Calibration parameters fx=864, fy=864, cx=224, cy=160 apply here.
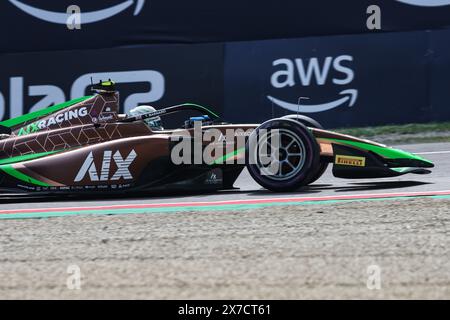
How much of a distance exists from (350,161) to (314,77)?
4.38 m

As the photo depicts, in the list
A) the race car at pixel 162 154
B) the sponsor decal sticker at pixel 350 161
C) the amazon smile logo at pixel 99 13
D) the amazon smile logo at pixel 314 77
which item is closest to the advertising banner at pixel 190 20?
the amazon smile logo at pixel 99 13

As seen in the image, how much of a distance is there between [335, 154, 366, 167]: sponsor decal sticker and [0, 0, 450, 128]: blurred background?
4156 millimetres

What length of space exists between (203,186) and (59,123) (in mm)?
1520

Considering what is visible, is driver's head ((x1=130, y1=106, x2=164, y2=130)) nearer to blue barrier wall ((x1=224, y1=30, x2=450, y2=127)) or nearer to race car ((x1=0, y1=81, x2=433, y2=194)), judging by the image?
race car ((x1=0, y1=81, x2=433, y2=194))

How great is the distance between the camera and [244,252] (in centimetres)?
504

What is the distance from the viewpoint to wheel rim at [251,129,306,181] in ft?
23.5

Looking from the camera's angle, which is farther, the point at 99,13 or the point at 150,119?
the point at 99,13

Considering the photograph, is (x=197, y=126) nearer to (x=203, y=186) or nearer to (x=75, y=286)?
(x=203, y=186)

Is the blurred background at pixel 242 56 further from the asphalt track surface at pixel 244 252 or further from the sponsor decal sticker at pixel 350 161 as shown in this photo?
the asphalt track surface at pixel 244 252

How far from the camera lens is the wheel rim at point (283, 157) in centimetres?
715

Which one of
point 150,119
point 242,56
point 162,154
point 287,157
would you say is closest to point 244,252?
point 287,157

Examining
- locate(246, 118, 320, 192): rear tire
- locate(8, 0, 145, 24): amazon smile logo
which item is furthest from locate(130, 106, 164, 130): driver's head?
locate(8, 0, 145, 24): amazon smile logo

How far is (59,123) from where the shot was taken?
7.96m

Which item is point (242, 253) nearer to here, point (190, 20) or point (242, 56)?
point (242, 56)
